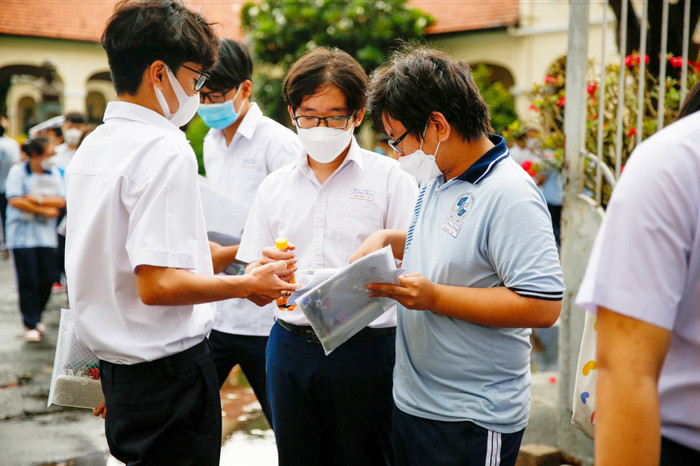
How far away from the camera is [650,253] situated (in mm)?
1130

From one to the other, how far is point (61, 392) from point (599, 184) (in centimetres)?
263

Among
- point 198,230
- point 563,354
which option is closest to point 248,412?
point 563,354

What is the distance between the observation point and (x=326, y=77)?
2.58m

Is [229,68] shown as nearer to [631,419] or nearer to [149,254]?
[149,254]

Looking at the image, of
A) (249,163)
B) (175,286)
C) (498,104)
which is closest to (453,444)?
(175,286)

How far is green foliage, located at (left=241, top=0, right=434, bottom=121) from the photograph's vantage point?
18.0 m

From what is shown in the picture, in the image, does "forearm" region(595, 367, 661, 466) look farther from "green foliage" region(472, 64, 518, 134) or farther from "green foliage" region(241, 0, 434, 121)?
"green foliage" region(241, 0, 434, 121)

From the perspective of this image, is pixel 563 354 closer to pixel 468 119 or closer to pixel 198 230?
pixel 468 119

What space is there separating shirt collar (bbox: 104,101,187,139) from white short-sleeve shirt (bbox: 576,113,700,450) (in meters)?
1.39

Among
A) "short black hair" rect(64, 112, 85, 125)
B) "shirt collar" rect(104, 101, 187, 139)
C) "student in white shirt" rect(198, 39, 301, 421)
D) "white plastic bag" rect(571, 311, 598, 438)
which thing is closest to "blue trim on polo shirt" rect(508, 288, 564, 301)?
"white plastic bag" rect(571, 311, 598, 438)

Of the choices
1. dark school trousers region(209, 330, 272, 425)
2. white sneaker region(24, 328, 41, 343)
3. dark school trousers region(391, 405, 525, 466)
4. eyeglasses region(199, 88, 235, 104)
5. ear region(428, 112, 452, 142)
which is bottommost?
white sneaker region(24, 328, 41, 343)

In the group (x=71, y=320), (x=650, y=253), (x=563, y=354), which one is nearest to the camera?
(x=650, y=253)

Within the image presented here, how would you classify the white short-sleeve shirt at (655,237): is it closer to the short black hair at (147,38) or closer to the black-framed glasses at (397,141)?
the black-framed glasses at (397,141)

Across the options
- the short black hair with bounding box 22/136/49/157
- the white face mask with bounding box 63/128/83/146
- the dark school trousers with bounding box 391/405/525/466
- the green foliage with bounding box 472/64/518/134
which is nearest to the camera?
the dark school trousers with bounding box 391/405/525/466
